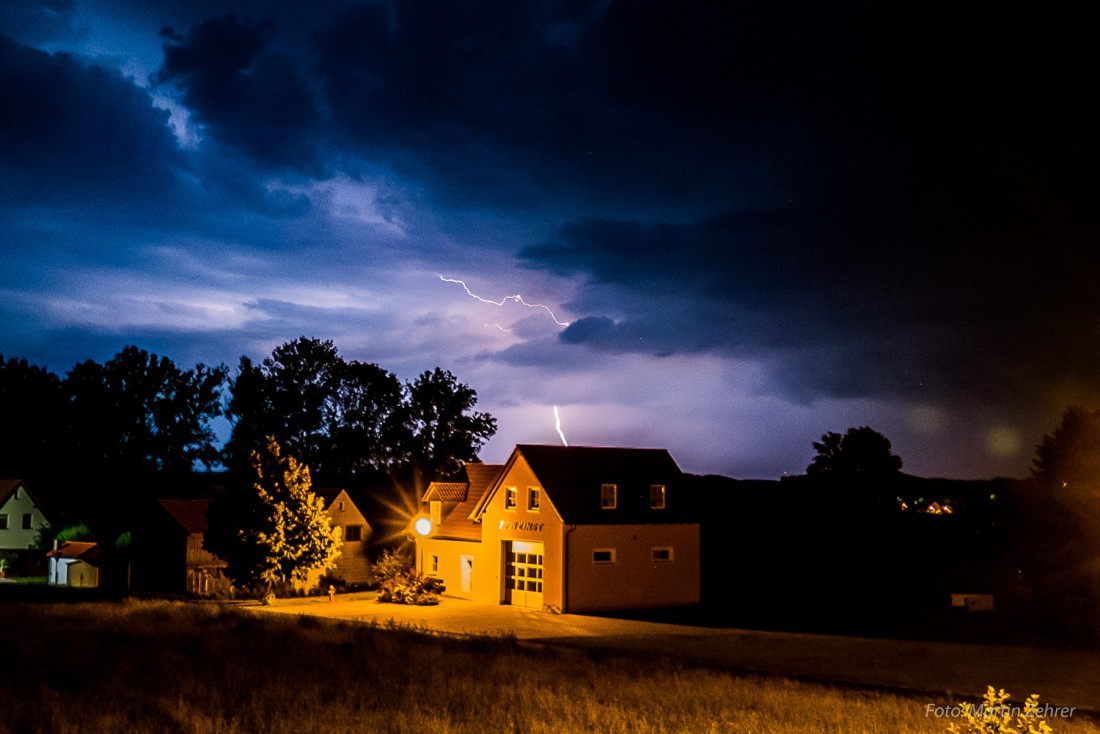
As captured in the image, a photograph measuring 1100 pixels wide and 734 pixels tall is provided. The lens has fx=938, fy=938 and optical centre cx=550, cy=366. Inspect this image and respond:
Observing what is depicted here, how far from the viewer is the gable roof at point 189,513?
49250 millimetres

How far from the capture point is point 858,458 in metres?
88.5

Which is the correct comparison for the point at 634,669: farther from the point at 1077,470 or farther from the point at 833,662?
the point at 1077,470

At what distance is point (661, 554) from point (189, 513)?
2704 cm

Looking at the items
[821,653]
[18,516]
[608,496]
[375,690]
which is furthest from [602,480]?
[18,516]

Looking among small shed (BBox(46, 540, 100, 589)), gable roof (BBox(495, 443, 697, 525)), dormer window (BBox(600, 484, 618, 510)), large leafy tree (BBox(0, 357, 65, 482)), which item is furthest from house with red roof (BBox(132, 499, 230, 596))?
large leafy tree (BBox(0, 357, 65, 482))

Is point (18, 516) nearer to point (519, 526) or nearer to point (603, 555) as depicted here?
point (519, 526)

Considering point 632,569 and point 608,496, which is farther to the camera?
point 608,496

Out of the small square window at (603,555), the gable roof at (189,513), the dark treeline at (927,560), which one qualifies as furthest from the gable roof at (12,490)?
the small square window at (603,555)

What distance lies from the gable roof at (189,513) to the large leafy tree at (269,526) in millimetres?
10568

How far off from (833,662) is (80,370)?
270 ft

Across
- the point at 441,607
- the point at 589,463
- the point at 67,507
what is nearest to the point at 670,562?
the point at 589,463

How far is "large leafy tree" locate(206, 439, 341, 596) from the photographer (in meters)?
38.3

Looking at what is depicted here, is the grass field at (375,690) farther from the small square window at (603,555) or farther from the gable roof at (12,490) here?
the gable roof at (12,490)

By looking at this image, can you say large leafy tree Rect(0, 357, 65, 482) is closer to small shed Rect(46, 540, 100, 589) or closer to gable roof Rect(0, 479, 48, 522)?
gable roof Rect(0, 479, 48, 522)
